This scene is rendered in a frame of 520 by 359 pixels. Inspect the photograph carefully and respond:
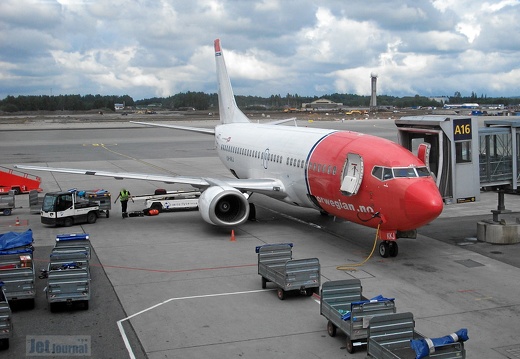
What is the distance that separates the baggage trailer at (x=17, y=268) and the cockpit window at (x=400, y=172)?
12007 mm

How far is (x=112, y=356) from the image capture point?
14328 mm

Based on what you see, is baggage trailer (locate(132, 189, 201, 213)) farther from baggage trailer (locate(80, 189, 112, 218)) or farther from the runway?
baggage trailer (locate(80, 189, 112, 218))

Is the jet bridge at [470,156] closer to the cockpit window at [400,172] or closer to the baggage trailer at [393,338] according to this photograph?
the cockpit window at [400,172]

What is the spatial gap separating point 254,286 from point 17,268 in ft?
23.4

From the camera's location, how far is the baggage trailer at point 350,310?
1441 centimetres

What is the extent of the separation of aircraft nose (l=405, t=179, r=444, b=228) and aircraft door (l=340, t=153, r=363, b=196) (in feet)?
7.37

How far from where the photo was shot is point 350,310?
50.1 feet

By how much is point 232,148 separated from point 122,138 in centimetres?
6538

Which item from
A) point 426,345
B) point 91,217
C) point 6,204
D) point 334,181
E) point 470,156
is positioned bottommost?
point 91,217

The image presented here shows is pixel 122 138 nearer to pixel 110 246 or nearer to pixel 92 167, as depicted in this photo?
pixel 92 167

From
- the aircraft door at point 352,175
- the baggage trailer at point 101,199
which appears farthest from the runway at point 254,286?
the aircraft door at point 352,175

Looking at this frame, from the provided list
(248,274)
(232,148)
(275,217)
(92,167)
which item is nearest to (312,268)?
(248,274)

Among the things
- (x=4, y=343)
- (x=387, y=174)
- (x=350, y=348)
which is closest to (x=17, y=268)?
(x=4, y=343)

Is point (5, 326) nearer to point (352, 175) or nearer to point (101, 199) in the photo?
point (352, 175)
